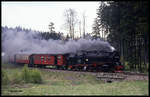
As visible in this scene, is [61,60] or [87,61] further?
[61,60]

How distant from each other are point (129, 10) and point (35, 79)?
12.6 m

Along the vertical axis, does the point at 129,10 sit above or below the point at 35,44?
above

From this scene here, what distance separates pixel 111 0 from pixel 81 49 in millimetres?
7942

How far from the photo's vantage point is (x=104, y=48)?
3095 centimetres

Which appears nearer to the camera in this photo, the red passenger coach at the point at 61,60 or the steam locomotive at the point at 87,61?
the steam locomotive at the point at 87,61

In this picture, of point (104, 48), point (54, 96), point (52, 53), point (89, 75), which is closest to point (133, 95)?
point (54, 96)

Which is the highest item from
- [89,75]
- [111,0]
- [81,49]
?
[111,0]

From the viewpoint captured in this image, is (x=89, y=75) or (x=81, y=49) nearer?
(x=89, y=75)

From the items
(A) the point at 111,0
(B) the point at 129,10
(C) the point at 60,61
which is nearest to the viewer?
(B) the point at 129,10

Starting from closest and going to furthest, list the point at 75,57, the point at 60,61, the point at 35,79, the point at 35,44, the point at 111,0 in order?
the point at 35,79 < the point at 111,0 < the point at 75,57 < the point at 60,61 < the point at 35,44

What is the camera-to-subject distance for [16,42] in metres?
46.2

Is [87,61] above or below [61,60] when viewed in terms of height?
above

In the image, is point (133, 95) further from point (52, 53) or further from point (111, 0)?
point (52, 53)

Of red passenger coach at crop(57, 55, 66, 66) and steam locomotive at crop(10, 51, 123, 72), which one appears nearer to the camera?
steam locomotive at crop(10, 51, 123, 72)
